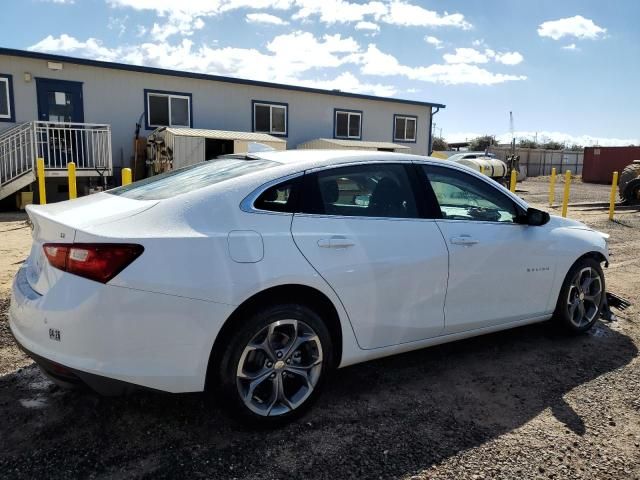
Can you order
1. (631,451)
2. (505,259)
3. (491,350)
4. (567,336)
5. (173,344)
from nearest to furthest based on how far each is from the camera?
(173,344), (631,451), (505,259), (491,350), (567,336)

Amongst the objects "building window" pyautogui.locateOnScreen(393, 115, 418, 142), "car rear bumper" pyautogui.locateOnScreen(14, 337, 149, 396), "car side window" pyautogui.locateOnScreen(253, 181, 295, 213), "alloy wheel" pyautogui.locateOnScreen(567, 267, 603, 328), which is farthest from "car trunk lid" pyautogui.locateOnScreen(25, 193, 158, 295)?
"building window" pyautogui.locateOnScreen(393, 115, 418, 142)

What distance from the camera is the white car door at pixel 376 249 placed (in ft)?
9.75

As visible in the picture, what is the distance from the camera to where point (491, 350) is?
4.21m

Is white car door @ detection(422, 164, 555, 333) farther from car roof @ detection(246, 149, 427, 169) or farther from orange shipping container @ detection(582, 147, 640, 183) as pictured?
orange shipping container @ detection(582, 147, 640, 183)

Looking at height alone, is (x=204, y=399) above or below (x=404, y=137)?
below

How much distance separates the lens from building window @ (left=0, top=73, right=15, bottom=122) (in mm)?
13852

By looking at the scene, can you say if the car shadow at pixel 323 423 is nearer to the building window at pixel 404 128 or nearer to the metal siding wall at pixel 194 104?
the metal siding wall at pixel 194 104

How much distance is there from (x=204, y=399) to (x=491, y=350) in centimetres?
231

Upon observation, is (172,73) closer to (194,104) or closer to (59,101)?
(194,104)

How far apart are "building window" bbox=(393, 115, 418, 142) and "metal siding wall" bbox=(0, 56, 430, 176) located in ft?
0.78

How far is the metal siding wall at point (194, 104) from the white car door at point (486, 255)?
45.8ft

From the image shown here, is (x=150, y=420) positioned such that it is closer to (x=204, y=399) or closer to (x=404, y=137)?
(x=204, y=399)

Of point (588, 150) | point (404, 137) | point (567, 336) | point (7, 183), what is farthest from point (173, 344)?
point (588, 150)

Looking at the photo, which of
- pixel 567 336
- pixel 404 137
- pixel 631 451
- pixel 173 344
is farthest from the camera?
pixel 404 137
